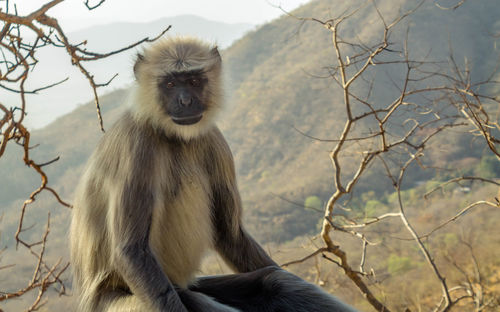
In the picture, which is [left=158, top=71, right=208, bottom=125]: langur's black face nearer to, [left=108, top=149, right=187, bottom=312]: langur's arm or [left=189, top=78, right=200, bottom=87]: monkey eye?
[left=189, top=78, right=200, bottom=87]: monkey eye

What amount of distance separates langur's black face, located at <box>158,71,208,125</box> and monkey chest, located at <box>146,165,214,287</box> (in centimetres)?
33

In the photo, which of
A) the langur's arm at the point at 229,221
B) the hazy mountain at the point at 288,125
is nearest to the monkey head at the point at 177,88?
the langur's arm at the point at 229,221

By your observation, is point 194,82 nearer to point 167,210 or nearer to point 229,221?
point 167,210

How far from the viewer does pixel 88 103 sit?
100.0ft

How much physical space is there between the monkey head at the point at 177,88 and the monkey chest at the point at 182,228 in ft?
0.98

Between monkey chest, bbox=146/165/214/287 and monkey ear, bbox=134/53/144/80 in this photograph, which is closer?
monkey chest, bbox=146/165/214/287

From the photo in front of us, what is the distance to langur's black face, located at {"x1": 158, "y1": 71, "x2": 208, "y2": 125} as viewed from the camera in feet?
10.6

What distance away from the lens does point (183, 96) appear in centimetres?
329

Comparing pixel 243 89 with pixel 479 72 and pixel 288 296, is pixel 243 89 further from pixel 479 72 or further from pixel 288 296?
pixel 288 296

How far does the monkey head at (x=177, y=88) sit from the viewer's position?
325 cm

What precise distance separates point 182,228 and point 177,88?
89 cm

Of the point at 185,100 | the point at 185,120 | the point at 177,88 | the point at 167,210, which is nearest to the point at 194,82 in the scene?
the point at 177,88

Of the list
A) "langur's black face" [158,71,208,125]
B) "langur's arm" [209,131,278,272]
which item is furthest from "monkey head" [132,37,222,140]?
"langur's arm" [209,131,278,272]

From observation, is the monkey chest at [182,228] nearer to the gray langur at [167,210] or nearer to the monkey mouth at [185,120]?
the gray langur at [167,210]
